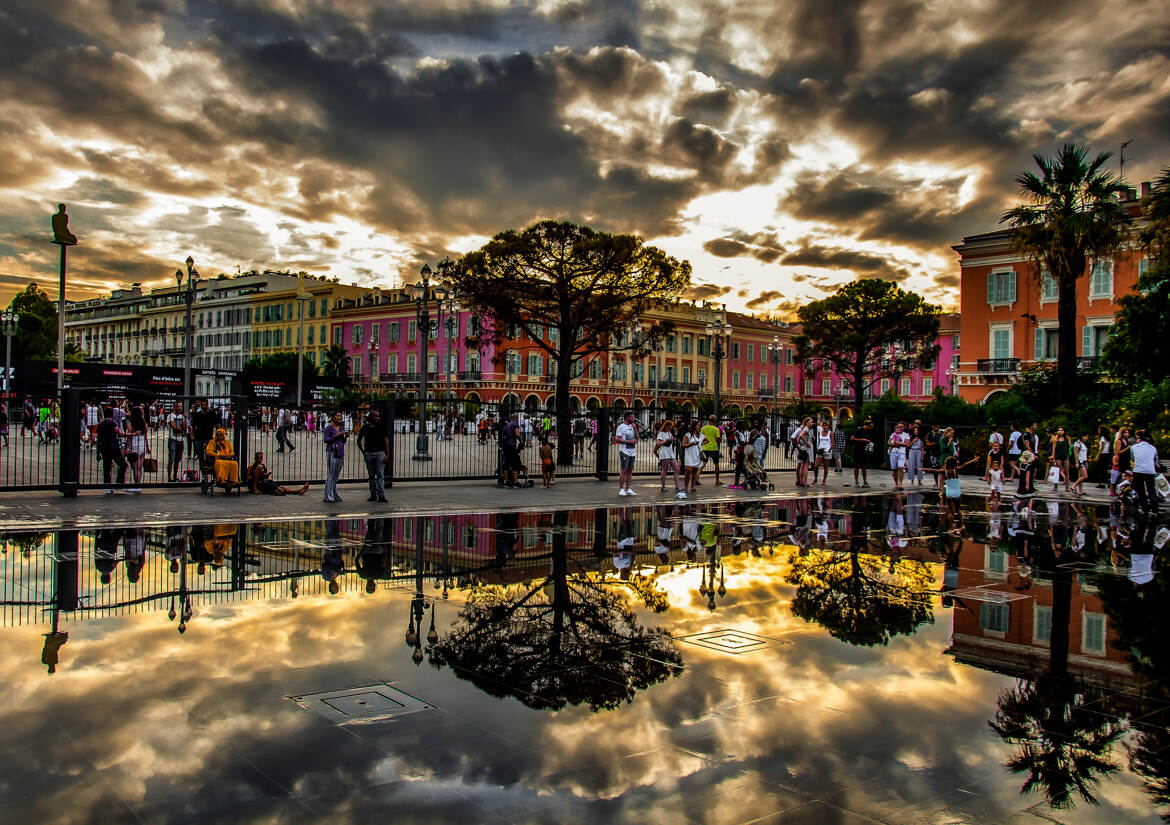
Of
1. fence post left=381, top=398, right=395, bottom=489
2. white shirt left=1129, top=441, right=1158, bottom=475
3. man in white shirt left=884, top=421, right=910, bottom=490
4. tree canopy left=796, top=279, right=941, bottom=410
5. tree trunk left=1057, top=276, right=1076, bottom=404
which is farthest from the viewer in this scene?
tree canopy left=796, top=279, right=941, bottom=410

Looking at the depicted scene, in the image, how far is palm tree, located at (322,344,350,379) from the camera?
8475 cm

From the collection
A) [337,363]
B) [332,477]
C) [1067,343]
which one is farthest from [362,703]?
[337,363]

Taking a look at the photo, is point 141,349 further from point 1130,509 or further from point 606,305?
point 1130,509

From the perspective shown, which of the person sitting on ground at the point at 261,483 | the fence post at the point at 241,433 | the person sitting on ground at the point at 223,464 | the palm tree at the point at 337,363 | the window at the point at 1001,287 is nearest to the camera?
the person sitting on ground at the point at 223,464

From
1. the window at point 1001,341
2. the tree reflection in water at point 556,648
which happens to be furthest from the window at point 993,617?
the window at point 1001,341

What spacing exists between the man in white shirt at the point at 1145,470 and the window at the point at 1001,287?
121 ft

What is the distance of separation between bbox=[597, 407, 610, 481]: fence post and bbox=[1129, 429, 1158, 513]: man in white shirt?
435 inches

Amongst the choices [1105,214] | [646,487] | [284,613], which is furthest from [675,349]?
[284,613]

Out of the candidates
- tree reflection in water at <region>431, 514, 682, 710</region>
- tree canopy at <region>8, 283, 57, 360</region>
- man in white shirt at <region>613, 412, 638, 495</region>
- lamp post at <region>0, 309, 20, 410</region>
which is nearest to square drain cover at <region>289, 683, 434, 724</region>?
tree reflection in water at <region>431, 514, 682, 710</region>

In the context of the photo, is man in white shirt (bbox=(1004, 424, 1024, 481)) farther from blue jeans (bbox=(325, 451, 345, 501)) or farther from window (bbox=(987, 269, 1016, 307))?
window (bbox=(987, 269, 1016, 307))

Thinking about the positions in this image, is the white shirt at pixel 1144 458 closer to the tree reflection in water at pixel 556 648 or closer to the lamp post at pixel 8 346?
the tree reflection in water at pixel 556 648

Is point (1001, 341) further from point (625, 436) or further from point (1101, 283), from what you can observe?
point (625, 436)

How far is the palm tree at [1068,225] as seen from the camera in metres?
31.0

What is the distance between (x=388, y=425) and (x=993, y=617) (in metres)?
12.8
